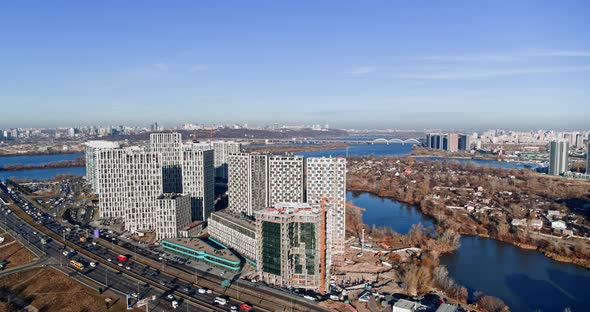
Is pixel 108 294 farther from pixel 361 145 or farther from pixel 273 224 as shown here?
pixel 361 145

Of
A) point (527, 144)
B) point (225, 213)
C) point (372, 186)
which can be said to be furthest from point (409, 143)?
point (225, 213)

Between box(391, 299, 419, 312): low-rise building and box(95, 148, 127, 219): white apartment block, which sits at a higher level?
box(95, 148, 127, 219): white apartment block

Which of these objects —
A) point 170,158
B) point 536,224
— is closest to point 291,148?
point 170,158

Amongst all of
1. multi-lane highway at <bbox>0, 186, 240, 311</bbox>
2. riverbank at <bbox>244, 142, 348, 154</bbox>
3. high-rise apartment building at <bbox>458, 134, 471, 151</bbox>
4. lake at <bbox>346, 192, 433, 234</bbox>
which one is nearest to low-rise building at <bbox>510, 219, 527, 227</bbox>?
lake at <bbox>346, 192, 433, 234</bbox>

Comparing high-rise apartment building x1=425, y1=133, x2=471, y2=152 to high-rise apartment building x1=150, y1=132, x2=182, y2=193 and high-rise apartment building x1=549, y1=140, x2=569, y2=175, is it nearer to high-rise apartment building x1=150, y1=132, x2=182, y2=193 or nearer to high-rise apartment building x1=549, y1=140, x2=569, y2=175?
high-rise apartment building x1=549, y1=140, x2=569, y2=175

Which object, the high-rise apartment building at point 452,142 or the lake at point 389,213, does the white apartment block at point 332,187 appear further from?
the high-rise apartment building at point 452,142
